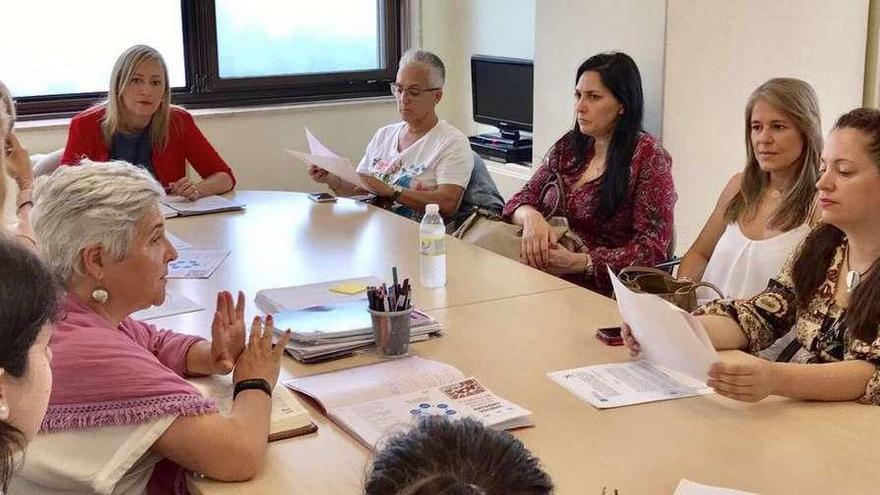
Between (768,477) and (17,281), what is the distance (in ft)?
3.73

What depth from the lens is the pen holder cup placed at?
205cm

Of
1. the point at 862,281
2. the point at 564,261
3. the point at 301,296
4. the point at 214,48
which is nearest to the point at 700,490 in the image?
the point at 862,281

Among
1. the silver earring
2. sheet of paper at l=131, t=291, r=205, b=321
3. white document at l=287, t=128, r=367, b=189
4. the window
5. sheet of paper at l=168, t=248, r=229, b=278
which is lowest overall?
sheet of paper at l=131, t=291, r=205, b=321

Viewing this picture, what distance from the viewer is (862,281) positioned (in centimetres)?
191

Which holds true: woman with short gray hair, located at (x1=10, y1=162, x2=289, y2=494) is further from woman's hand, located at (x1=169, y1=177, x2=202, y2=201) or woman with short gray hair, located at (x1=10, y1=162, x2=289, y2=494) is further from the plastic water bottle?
woman's hand, located at (x1=169, y1=177, x2=202, y2=201)

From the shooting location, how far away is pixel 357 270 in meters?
2.78

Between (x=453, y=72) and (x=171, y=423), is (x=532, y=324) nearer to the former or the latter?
(x=171, y=423)

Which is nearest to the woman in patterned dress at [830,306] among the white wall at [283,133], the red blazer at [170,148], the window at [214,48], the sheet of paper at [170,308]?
the sheet of paper at [170,308]

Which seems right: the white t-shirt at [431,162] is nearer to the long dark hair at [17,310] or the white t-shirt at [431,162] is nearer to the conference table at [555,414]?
the conference table at [555,414]

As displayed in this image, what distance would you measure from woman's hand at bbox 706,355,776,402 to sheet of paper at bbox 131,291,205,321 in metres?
1.29

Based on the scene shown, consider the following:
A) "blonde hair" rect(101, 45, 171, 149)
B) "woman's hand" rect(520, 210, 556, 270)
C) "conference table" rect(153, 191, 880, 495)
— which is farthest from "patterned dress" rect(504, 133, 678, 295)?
"blonde hair" rect(101, 45, 171, 149)

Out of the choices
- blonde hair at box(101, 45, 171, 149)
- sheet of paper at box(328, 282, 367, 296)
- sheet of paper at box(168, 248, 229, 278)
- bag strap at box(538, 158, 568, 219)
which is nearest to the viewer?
sheet of paper at box(328, 282, 367, 296)

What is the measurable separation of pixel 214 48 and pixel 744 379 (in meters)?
3.94

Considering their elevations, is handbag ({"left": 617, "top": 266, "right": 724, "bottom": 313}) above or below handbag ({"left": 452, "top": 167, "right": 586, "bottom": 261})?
above
